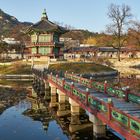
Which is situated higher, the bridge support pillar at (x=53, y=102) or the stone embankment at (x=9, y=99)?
the bridge support pillar at (x=53, y=102)

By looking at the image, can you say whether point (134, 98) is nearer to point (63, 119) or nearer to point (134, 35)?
point (63, 119)

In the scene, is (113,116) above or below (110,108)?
below

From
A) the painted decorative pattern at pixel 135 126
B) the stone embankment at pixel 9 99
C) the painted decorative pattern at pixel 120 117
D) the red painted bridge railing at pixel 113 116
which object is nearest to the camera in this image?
the painted decorative pattern at pixel 135 126

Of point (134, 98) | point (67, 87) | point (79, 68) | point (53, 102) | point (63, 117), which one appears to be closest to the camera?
point (134, 98)

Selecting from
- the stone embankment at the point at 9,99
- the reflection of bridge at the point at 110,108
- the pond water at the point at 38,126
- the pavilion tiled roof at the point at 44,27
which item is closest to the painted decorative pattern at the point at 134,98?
the reflection of bridge at the point at 110,108

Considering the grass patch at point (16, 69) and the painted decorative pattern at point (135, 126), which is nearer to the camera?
the painted decorative pattern at point (135, 126)

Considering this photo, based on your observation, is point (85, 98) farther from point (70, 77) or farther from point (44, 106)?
point (70, 77)

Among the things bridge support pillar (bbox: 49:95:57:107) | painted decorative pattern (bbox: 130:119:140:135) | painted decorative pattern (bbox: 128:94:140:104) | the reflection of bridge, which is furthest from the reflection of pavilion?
painted decorative pattern (bbox: 130:119:140:135)

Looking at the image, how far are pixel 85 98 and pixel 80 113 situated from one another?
227 inches

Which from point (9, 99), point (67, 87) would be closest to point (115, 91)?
point (67, 87)

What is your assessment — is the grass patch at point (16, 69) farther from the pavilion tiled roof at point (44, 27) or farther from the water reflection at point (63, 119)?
→ the water reflection at point (63, 119)

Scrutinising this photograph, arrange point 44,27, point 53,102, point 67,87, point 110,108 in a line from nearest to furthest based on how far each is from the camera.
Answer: point 110,108 → point 67,87 → point 53,102 → point 44,27

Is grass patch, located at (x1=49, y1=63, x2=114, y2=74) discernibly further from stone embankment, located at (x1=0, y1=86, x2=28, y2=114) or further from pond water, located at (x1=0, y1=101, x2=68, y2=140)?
pond water, located at (x1=0, y1=101, x2=68, y2=140)

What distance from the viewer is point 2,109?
28.4m
